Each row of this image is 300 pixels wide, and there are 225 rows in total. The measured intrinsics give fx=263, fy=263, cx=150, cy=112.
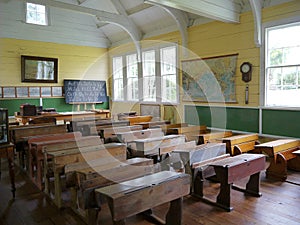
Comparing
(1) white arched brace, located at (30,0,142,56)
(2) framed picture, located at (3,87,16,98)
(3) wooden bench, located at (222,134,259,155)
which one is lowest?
(3) wooden bench, located at (222,134,259,155)

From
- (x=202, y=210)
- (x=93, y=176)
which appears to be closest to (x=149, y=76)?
(x=202, y=210)

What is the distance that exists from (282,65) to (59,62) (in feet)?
20.8

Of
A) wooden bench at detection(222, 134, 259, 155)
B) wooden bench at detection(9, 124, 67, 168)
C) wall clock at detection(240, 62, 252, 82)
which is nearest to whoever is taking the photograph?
wooden bench at detection(9, 124, 67, 168)

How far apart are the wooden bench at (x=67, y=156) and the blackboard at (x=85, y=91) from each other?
547cm

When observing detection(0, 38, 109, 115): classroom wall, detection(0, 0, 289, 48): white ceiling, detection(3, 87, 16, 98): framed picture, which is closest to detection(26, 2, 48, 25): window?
detection(0, 0, 289, 48): white ceiling

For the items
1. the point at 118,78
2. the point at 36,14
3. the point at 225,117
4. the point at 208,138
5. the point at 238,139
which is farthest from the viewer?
the point at 118,78

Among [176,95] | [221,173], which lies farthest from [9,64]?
[221,173]

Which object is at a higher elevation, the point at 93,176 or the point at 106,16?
the point at 106,16

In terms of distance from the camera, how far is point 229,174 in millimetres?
2801

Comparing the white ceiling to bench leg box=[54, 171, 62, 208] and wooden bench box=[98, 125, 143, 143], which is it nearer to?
wooden bench box=[98, 125, 143, 143]

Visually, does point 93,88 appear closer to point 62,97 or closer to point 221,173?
point 62,97

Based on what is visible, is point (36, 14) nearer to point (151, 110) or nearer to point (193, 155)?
point (151, 110)

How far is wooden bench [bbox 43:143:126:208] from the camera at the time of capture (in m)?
2.91

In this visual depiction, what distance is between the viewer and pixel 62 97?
27.5 ft
